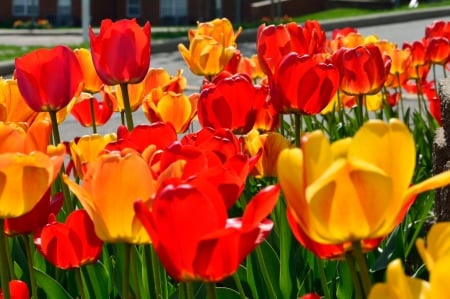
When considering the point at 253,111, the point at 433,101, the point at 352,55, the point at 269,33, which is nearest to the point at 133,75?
the point at 253,111

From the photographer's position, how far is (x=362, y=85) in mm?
2938

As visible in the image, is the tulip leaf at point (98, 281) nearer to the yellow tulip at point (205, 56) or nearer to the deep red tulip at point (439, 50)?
the yellow tulip at point (205, 56)

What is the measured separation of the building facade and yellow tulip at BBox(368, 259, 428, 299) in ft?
120

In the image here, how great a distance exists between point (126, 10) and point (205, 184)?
125 ft

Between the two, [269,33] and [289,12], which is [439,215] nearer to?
[269,33]

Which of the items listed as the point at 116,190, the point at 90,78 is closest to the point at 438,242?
the point at 116,190

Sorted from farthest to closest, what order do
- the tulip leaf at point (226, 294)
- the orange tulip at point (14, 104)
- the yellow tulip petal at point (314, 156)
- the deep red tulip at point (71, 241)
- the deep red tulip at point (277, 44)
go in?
the deep red tulip at point (277, 44), the orange tulip at point (14, 104), the tulip leaf at point (226, 294), the deep red tulip at point (71, 241), the yellow tulip petal at point (314, 156)

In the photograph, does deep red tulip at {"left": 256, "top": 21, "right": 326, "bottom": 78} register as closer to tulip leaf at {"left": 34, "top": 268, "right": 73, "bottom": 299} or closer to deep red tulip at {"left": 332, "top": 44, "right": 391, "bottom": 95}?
deep red tulip at {"left": 332, "top": 44, "right": 391, "bottom": 95}

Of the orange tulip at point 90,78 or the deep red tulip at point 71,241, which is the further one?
the orange tulip at point 90,78

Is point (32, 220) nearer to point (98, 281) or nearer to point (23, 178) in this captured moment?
point (23, 178)

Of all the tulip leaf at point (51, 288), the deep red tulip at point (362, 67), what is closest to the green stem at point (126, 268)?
the tulip leaf at point (51, 288)

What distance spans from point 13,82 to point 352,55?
951 mm

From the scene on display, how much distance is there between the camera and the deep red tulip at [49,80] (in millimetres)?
2211

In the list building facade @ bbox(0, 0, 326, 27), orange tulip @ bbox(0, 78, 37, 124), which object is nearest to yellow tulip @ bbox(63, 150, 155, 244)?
orange tulip @ bbox(0, 78, 37, 124)
